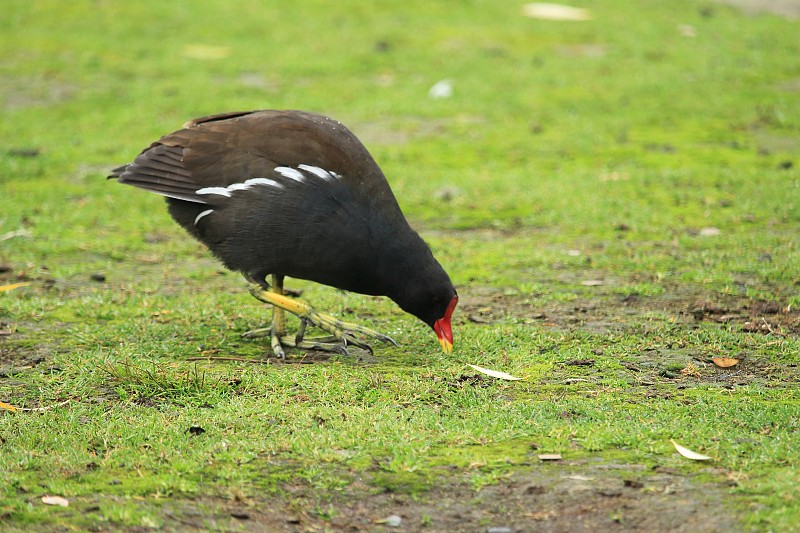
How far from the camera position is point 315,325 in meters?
5.26

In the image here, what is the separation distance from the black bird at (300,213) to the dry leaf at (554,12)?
9.47m

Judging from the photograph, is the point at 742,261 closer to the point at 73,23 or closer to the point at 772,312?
the point at 772,312

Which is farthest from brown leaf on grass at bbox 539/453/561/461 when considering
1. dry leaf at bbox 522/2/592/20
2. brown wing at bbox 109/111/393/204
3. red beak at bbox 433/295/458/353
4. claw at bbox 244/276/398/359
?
dry leaf at bbox 522/2/592/20

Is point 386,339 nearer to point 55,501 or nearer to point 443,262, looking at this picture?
point 443,262

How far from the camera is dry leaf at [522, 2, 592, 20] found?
14.1m

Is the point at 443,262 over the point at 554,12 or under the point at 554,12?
under

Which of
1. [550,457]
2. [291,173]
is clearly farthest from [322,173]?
[550,457]

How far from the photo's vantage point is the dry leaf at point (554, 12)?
1409cm

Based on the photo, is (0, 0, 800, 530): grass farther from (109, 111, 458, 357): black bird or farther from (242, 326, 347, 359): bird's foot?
(109, 111, 458, 357): black bird

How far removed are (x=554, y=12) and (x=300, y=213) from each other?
33.5ft

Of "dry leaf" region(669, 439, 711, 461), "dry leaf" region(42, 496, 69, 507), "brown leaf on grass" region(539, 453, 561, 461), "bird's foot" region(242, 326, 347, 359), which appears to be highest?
"dry leaf" region(669, 439, 711, 461)

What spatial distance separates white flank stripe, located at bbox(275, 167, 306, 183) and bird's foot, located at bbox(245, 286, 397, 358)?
2.00ft

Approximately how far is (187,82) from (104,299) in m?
5.81

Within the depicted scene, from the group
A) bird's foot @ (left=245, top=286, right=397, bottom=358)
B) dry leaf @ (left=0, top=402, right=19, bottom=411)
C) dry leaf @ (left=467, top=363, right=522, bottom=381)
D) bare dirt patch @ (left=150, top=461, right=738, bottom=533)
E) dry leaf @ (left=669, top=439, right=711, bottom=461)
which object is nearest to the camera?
bare dirt patch @ (left=150, top=461, right=738, bottom=533)
